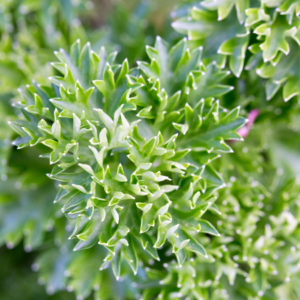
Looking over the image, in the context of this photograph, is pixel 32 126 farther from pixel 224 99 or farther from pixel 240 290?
pixel 240 290

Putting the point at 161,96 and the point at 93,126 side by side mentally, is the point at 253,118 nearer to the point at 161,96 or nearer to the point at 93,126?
the point at 161,96

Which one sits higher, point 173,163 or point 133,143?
point 133,143

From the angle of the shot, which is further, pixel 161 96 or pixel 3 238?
pixel 3 238

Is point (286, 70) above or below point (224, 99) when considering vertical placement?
above

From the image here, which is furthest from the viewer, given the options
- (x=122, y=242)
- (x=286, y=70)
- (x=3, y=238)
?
(x=3, y=238)

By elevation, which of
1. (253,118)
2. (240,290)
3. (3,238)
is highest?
(253,118)

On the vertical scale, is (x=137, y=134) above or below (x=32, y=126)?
below

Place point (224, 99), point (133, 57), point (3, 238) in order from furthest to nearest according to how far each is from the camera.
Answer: point (133, 57) → point (3, 238) → point (224, 99)

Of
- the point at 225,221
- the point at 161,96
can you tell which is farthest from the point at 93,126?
the point at 225,221

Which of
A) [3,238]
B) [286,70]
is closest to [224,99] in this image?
[286,70]
